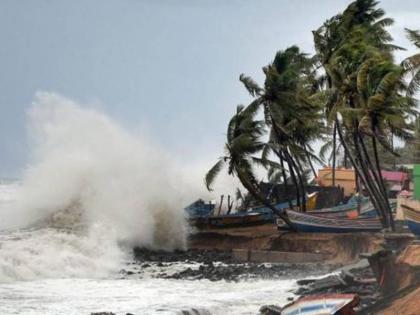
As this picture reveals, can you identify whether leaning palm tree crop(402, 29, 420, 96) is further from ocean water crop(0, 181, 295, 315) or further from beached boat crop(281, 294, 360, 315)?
beached boat crop(281, 294, 360, 315)

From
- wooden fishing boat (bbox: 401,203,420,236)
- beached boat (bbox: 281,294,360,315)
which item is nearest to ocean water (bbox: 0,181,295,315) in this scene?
beached boat (bbox: 281,294,360,315)

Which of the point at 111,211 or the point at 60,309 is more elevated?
the point at 111,211

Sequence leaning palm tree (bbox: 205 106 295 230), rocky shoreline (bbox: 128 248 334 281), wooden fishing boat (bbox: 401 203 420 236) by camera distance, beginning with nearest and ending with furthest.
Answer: wooden fishing boat (bbox: 401 203 420 236) → rocky shoreline (bbox: 128 248 334 281) → leaning palm tree (bbox: 205 106 295 230)

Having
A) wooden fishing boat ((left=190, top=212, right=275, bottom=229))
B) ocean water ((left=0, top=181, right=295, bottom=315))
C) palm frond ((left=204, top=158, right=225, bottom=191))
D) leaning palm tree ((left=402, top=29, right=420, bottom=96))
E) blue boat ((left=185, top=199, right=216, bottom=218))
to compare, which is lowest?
ocean water ((left=0, top=181, right=295, bottom=315))

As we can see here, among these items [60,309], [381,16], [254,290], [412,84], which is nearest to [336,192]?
[381,16]

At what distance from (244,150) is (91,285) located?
12.0m

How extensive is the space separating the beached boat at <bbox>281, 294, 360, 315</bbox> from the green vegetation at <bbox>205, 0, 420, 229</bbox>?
12583 mm

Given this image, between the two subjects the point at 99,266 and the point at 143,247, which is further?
the point at 143,247

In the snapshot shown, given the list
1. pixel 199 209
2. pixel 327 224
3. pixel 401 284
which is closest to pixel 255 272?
pixel 327 224

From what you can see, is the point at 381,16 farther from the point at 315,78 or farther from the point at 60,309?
the point at 60,309

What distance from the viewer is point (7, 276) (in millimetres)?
22781

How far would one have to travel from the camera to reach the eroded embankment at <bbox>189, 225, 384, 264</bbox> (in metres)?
26.3

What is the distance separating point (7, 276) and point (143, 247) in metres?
10.9

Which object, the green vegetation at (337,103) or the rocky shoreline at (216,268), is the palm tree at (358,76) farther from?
the rocky shoreline at (216,268)
